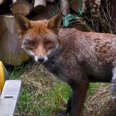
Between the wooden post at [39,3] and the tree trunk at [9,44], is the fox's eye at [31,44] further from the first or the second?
the tree trunk at [9,44]

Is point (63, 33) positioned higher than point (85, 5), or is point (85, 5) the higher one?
point (85, 5)

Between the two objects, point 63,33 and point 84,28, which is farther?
point 84,28

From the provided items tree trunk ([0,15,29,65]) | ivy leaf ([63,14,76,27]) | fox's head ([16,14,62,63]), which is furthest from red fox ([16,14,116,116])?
tree trunk ([0,15,29,65])

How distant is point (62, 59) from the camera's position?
4410 millimetres

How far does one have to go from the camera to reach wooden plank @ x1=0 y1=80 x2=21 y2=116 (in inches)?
119

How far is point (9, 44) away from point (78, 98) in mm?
2329

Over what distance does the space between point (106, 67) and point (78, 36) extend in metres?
0.61

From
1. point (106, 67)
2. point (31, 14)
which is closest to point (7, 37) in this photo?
point (31, 14)

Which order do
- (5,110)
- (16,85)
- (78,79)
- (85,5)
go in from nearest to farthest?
(5,110) < (16,85) < (78,79) < (85,5)

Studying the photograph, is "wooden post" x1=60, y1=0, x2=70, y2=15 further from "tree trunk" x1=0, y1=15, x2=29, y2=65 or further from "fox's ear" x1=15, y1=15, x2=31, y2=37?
"fox's ear" x1=15, y1=15, x2=31, y2=37

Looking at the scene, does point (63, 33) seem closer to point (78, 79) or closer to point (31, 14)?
point (78, 79)

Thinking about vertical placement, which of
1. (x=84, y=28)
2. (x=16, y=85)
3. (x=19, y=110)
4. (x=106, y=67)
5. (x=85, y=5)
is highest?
(x=85, y=5)

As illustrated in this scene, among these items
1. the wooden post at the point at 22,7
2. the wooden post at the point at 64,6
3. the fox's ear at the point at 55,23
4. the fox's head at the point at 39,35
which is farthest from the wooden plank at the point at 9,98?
the wooden post at the point at 64,6

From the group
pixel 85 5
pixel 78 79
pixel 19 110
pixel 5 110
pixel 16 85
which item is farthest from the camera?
pixel 85 5
